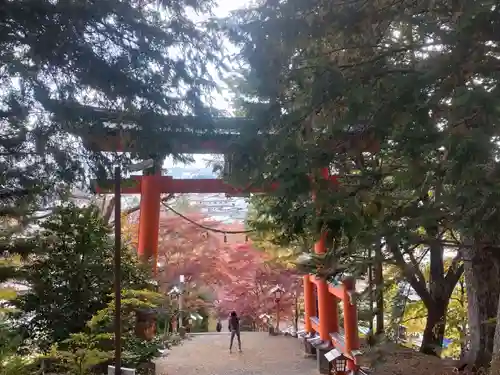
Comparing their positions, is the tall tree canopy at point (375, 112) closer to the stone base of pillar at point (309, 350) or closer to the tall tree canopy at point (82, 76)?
the tall tree canopy at point (82, 76)

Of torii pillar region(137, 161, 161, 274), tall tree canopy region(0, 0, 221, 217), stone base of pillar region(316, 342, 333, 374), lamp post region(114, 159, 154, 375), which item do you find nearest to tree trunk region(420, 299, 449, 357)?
stone base of pillar region(316, 342, 333, 374)

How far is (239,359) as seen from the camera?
30.9ft

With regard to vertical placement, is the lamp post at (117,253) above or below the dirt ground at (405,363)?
above

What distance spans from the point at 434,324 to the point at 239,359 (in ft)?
13.3

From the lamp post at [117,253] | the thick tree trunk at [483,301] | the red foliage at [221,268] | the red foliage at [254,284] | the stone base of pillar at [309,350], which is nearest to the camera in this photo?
the lamp post at [117,253]

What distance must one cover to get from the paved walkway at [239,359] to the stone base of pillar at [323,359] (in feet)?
0.47

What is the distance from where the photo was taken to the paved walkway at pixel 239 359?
27.5 feet

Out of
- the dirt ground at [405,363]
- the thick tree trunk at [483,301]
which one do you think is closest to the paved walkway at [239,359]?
the dirt ground at [405,363]

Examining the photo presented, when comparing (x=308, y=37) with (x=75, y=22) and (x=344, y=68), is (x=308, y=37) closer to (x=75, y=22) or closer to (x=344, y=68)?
(x=344, y=68)

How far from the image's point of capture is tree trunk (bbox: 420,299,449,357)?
685 centimetres

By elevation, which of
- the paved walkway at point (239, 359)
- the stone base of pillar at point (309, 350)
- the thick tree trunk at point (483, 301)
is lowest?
the paved walkway at point (239, 359)

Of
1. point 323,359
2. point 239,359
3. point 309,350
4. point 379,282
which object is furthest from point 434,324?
point 239,359

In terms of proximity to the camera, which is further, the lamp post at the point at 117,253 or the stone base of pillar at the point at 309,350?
the stone base of pillar at the point at 309,350

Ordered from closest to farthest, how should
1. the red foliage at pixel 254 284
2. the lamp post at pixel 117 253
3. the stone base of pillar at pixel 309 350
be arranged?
the lamp post at pixel 117 253 < the stone base of pillar at pixel 309 350 < the red foliage at pixel 254 284
